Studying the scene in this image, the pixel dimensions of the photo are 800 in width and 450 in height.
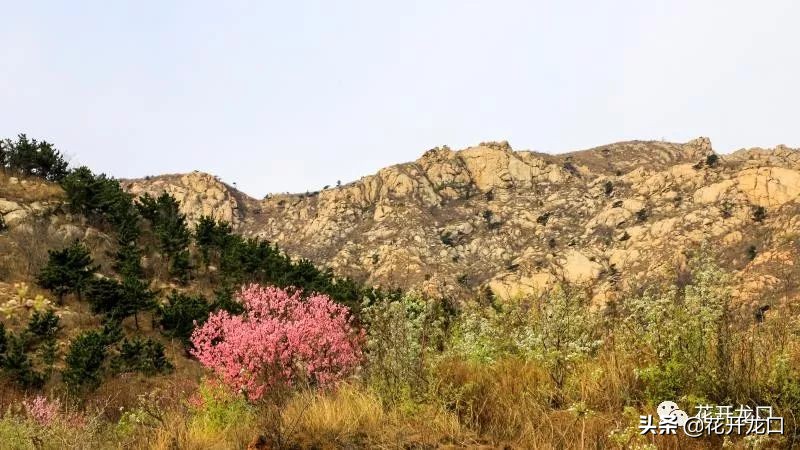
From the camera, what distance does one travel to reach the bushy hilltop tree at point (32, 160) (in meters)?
29.3

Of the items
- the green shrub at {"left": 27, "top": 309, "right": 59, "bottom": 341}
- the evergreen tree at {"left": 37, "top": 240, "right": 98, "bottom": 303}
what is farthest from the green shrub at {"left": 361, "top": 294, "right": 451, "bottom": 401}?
the evergreen tree at {"left": 37, "top": 240, "right": 98, "bottom": 303}

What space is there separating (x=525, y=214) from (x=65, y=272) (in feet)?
207

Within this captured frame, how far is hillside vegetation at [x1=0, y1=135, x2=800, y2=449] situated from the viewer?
167 inches

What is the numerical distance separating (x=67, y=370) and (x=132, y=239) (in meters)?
12.2

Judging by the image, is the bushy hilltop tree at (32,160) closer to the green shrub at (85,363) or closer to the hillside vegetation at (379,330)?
the hillside vegetation at (379,330)

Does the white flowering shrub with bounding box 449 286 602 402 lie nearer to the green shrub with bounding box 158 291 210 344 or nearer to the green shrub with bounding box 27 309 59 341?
the green shrub with bounding box 158 291 210 344

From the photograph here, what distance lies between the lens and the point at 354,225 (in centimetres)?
8100

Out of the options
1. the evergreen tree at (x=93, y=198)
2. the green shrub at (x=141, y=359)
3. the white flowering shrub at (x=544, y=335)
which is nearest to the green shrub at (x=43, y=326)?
the green shrub at (x=141, y=359)

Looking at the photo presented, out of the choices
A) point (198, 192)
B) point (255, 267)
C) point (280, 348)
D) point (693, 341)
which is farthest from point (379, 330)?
point (198, 192)

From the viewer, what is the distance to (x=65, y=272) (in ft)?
67.1

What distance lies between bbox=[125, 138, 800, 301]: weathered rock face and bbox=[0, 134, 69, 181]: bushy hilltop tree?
100 feet

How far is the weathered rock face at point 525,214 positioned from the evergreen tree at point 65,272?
89.8 feet

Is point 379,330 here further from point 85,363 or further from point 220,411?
point 85,363

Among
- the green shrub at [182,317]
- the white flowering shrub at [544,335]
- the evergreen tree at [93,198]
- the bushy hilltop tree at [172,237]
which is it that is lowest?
the green shrub at [182,317]
